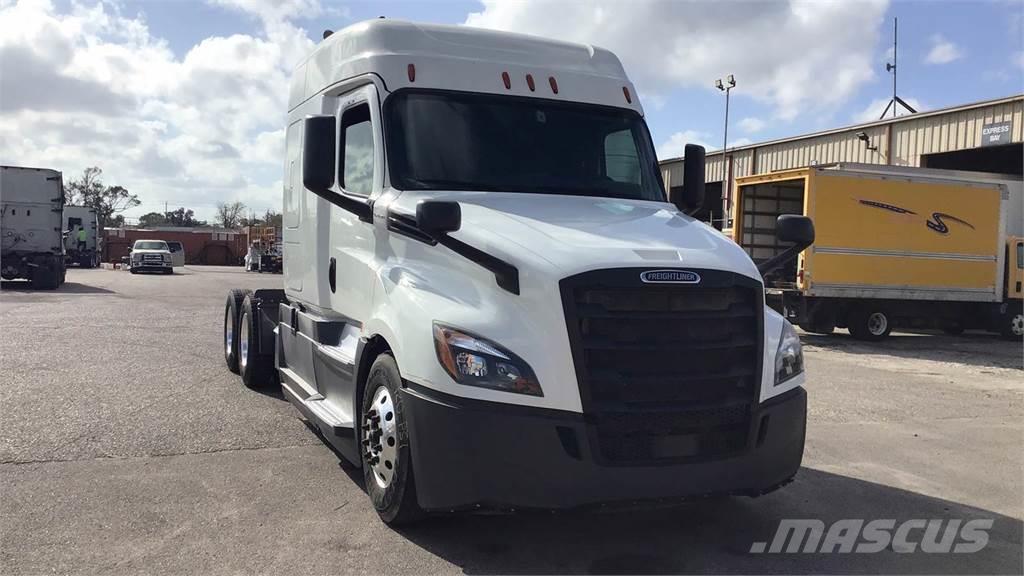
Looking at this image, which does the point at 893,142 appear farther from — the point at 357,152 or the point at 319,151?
the point at 319,151

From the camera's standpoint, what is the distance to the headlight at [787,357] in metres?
4.37

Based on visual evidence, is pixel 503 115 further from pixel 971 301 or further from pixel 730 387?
pixel 971 301

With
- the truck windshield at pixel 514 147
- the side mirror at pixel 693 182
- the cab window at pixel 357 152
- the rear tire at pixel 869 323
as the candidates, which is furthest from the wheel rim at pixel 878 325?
the cab window at pixel 357 152

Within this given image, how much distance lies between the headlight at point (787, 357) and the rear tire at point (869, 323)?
13.0m

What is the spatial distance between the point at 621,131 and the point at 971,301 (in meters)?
14.7

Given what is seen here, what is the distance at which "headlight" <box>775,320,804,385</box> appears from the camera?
4367 mm

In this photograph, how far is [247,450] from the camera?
241 inches

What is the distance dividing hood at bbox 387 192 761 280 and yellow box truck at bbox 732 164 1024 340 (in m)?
11.8

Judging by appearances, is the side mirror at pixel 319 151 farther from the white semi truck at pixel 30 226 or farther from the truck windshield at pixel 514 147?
the white semi truck at pixel 30 226

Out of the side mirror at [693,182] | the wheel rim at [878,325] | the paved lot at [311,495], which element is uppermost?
the side mirror at [693,182]

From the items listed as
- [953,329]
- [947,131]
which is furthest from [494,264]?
[947,131]

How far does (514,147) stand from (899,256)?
13.6 m

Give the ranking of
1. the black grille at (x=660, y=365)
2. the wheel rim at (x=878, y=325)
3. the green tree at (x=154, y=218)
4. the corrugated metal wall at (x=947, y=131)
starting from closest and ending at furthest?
1. the black grille at (x=660, y=365)
2. the wheel rim at (x=878, y=325)
3. the corrugated metal wall at (x=947, y=131)
4. the green tree at (x=154, y=218)

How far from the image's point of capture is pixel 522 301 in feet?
13.1
